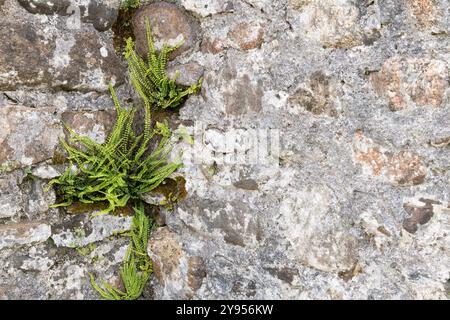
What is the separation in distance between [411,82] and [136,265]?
167cm

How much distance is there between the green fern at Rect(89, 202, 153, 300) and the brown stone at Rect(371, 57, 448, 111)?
1394mm

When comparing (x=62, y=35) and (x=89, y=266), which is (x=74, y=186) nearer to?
(x=89, y=266)

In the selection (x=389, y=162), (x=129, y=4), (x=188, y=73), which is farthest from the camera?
(x=129, y=4)

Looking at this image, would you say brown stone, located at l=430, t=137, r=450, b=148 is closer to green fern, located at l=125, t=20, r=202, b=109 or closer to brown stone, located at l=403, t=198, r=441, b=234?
brown stone, located at l=403, t=198, r=441, b=234

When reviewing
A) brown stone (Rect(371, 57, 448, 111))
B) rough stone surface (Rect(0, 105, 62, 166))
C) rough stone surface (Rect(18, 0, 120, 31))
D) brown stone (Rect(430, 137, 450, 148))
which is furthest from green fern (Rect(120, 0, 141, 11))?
brown stone (Rect(430, 137, 450, 148))

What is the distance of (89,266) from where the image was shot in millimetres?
2363

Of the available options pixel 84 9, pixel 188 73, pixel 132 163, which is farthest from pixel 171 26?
pixel 132 163

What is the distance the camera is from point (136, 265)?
8.16 feet

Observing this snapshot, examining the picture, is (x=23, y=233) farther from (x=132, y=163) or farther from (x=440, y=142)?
(x=440, y=142)

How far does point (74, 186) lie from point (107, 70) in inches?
25.2

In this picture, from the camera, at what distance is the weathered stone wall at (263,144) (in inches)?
70.5

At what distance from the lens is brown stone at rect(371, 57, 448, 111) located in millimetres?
1719

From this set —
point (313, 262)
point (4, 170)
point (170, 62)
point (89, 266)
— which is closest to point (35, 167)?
point (4, 170)

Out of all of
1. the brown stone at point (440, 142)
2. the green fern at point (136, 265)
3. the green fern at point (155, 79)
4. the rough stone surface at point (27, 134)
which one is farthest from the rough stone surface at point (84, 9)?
the brown stone at point (440, 142)
